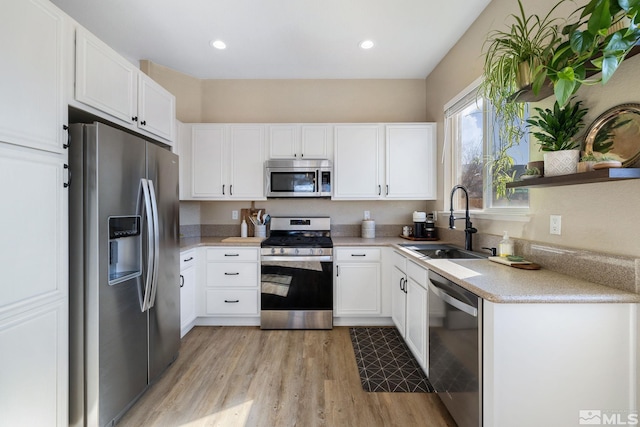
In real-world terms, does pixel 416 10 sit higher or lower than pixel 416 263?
higher

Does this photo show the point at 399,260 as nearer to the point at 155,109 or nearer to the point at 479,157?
the point at 479,157

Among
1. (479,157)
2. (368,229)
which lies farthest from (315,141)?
(479,157)

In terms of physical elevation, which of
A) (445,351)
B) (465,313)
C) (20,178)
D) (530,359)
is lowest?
(445,351)

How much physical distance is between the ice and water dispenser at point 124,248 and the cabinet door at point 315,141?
1.90m

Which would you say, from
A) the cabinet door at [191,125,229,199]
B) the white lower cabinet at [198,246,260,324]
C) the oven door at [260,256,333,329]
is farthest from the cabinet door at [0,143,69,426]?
the cabinet door at [191,125,229,199]

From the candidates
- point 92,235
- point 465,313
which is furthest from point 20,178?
point 465,313

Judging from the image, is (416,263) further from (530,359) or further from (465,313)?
(530,359)

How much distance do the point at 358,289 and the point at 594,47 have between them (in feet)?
8.05

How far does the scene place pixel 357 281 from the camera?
2930mm

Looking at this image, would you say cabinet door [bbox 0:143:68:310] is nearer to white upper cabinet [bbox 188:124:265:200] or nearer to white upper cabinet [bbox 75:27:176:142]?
white upper cabinet [bbox 75:27:176:142]

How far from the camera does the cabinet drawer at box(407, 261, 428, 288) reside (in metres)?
1.95

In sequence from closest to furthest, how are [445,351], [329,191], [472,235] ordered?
[445,351] < [472,235] < [329,191]

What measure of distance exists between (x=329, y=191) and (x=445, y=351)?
→ 1.96m

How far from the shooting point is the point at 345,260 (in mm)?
2920
